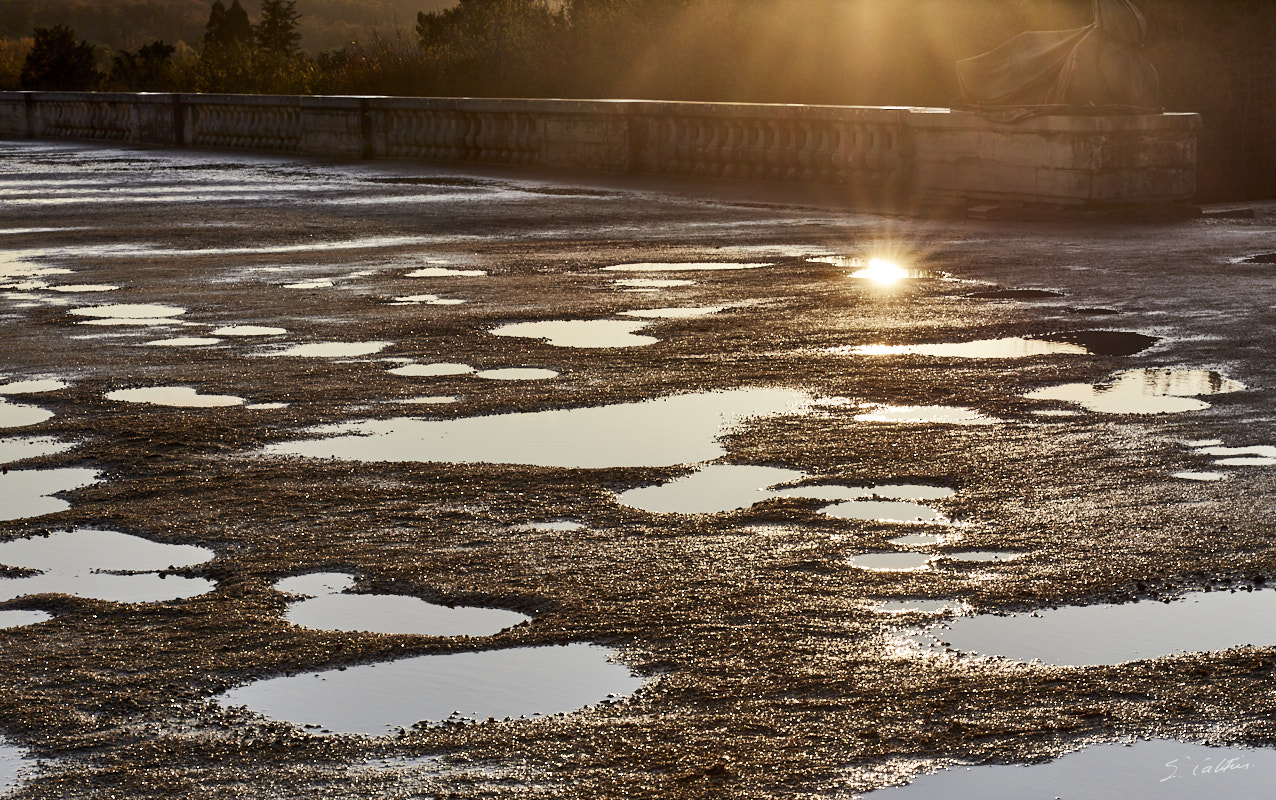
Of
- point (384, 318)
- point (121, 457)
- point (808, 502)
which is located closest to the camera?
point (808, 502)

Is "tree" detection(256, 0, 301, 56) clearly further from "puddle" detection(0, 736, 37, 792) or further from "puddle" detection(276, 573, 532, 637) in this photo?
"puddle" detection(0, 736, 37, 792)

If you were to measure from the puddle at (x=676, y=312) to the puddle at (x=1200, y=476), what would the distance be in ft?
15.2

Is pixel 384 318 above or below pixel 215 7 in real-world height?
below

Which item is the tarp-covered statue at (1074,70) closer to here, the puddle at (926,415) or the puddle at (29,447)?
the puddle at (926,415)

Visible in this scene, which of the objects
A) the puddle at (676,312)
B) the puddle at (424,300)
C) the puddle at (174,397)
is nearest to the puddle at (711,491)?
the puddle at (174,397)

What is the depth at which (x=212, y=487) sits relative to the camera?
19.6 feet

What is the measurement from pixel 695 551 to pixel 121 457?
2.44 meters

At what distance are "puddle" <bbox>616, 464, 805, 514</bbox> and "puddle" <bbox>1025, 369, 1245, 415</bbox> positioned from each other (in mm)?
1852

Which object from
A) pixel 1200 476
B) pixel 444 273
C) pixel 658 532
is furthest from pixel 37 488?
pixel 444 273

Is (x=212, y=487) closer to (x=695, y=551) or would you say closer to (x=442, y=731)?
(x=695, y=551)

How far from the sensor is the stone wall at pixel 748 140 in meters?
17.5

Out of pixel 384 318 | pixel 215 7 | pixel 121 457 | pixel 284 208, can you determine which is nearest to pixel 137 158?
pixel 284 208

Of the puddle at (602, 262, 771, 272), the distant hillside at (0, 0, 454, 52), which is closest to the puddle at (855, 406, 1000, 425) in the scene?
the puddle at (602, 262, 771, 272)

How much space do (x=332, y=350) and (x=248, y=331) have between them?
0.96m
